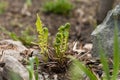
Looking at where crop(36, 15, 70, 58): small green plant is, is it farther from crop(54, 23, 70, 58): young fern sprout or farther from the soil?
the soil

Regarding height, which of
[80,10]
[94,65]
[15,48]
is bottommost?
[94,65]

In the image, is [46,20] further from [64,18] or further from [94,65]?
[94,65]

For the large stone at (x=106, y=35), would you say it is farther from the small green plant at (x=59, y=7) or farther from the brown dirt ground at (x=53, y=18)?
the small green plant at (x=59, y=7)

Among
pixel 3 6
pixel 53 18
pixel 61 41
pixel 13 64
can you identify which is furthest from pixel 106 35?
pixel 3 6

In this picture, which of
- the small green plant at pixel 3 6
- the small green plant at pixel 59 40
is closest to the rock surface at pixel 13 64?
the small green plant at pixel 59 40

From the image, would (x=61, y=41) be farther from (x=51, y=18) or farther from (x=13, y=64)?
(x=51, y=18)

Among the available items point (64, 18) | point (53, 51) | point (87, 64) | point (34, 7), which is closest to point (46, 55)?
point (53, 51)
